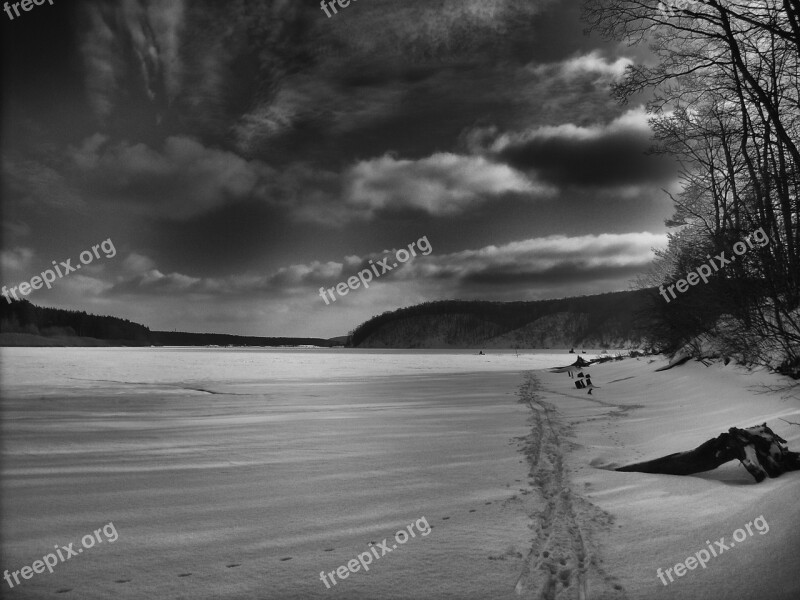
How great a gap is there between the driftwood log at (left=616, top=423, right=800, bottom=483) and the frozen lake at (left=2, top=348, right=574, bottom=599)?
1813 mm

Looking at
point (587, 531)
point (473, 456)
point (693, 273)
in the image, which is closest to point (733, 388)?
point (693, 273)

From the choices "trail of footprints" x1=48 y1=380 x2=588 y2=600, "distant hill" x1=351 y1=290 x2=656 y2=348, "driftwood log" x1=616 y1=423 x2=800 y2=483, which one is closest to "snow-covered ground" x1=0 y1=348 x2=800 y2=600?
"trail of footprints" x1=48 y1=380 x2=588 y2=600

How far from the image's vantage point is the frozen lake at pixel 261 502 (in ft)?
10.2

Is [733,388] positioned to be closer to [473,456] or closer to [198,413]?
[473,456]

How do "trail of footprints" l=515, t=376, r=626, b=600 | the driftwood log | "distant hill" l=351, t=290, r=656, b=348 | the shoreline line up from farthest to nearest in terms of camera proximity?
"distant hill" l=351, t=290, r=656, b=348 < the driftwood log < the shoreline < "trail of footprints" l=515, t=376, r=626, b=600

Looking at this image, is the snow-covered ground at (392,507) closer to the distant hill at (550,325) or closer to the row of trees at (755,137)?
the row of trees at (755,137)

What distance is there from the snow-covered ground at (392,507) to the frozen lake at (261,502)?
0.08 ft

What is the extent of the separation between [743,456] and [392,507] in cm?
386

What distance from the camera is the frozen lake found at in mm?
3109

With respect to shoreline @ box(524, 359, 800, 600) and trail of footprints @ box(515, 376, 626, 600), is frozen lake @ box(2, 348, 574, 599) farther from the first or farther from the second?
shoreline @ box(524, 359, 800, 600)

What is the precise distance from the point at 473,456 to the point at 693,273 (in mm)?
10486

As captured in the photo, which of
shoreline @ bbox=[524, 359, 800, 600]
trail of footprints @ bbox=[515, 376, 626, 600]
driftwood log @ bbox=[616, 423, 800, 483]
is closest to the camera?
trail of footprints @ bbox=[515, 376, 626, 600]

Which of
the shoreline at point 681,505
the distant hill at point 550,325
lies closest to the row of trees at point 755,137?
the shoreline at point 681,505

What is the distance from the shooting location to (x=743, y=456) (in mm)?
4965
